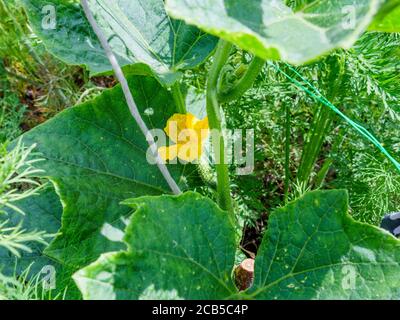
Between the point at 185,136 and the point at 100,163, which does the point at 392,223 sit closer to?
the point at 185,136

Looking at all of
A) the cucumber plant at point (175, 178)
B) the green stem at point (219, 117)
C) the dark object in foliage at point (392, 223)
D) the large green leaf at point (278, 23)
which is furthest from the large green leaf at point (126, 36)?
the dark object in foliage at point (392, 223)

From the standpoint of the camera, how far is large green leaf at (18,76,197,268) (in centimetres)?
102

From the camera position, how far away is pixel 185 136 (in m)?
1.09

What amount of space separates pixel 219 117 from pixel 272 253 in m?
0.27

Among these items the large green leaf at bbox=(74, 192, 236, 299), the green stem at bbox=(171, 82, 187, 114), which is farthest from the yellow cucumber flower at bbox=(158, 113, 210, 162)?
the large green leaf at bbox=(74, 192, 236, 299)

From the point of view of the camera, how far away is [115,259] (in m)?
0.80

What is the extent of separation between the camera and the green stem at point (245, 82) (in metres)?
0.92

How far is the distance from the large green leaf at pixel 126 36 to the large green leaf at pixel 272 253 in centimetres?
33

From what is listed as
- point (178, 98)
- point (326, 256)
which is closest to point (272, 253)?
point (326, 256)

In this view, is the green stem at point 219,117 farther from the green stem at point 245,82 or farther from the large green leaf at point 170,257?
the large green leaf at point 170,257

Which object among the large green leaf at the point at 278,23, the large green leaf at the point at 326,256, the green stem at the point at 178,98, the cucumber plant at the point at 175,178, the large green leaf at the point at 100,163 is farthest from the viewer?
Answer: the green stem at the point at 178,98

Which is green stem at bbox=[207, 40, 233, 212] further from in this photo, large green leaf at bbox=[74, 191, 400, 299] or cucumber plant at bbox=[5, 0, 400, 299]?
large green leaf at bbox=[74, 191, 400, 299]
